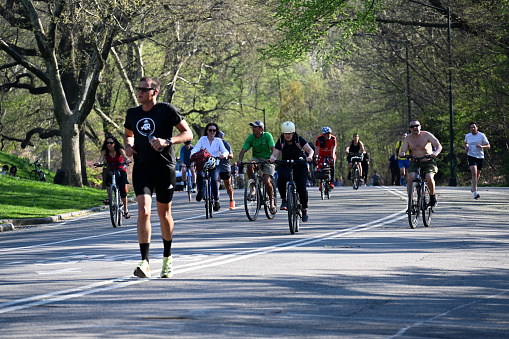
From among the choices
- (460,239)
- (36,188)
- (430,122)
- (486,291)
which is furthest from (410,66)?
(486,291)

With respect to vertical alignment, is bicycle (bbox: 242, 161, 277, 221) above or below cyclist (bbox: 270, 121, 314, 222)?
below

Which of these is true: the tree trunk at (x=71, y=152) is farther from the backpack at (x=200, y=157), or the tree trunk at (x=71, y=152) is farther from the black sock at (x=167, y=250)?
the black sock at (x=167, y=250)

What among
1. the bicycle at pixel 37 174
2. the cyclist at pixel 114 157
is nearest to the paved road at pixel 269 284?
the cyclist at pixel 114 157

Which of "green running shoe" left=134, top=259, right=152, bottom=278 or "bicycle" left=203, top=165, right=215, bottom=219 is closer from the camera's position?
"green running shoe" left=134, top=259, right=152, bottom=278

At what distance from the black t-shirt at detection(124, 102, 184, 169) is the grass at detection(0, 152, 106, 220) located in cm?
1345

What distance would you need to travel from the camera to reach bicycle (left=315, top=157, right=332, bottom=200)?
25.2 meters

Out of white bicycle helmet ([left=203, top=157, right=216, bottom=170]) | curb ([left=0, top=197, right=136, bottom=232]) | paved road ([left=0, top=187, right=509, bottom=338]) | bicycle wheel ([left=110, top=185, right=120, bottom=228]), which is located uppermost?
white bicycle helmet ([left=203, top=157, right=216, bottom=170])

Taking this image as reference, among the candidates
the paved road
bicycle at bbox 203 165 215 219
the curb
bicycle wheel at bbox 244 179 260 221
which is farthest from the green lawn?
the paved road

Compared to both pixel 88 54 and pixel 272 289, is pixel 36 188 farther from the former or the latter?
pixel 272 289

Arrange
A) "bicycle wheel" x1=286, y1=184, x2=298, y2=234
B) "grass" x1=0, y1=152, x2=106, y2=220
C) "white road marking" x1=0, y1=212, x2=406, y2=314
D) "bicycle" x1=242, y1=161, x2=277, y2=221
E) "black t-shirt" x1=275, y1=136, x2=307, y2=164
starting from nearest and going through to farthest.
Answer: "white road marking" x1=0, y1=212, x2=406, y2=314
"bicycle wheel" x1=286, y1=184, x2=298, y2=234
"black t-shirt" x1=275, y1=136, x2=307, y2=164
"bicycle" x1=242, y1=161, x2=277, y2=221
"grass" x1=0, y1=152, x2=106, y2=220

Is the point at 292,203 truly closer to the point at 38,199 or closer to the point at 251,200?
the point at 251,200

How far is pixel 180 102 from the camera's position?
5544 centimetres

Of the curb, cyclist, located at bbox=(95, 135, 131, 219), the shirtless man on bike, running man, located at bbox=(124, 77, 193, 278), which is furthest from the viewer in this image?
the curb

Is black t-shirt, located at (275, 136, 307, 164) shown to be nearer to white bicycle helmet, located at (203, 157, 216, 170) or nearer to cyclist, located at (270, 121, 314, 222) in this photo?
cyclist, located at (270, 121, 314, 222)
